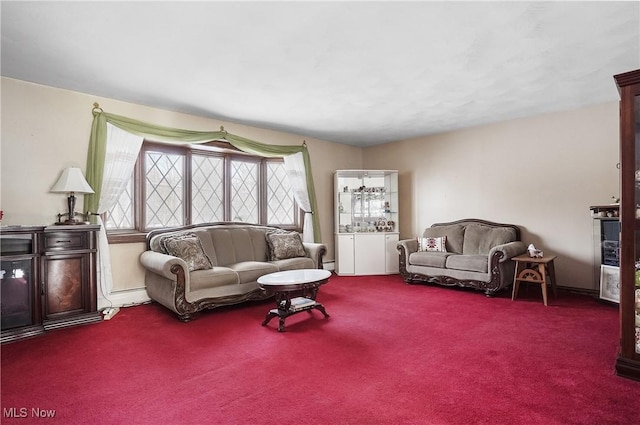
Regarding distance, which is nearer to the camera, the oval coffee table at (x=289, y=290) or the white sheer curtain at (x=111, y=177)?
the oval coffee table at (x=289, y=290)

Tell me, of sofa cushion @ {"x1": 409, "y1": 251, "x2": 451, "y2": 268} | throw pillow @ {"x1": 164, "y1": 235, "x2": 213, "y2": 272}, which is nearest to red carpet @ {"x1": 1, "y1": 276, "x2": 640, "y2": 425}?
throw pillow @ {"x1": 164, "y1": 235, "x2": 213, "y2": 272}

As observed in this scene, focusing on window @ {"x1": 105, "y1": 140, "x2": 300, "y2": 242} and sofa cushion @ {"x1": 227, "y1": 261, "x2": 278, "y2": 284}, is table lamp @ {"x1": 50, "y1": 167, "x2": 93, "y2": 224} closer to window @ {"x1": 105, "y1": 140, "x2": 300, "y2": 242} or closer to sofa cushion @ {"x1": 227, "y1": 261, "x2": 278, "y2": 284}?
window @ {"x1": 105, "y1": 140, "x2": 300, "y2": 242}

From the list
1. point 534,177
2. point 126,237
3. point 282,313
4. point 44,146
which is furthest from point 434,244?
point 44,146

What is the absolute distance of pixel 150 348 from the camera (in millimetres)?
2881

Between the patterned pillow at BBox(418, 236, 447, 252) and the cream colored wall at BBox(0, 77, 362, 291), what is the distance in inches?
165

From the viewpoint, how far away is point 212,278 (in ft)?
12.6

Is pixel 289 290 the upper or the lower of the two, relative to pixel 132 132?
lower

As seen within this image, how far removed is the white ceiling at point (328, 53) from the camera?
2.41 metres

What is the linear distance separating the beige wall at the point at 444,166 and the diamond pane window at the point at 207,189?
→ 535 millimetres

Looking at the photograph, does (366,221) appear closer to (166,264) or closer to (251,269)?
(251,269)

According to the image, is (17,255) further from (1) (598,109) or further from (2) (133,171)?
(1) (598,109)

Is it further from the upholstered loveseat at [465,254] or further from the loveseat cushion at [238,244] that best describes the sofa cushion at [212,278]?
the upholstered loveseat at [465,254]

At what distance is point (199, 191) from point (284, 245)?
151 centimetres

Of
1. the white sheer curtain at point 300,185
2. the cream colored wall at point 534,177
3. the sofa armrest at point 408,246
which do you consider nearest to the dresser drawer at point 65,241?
the white sheer curtain at point 300,185
